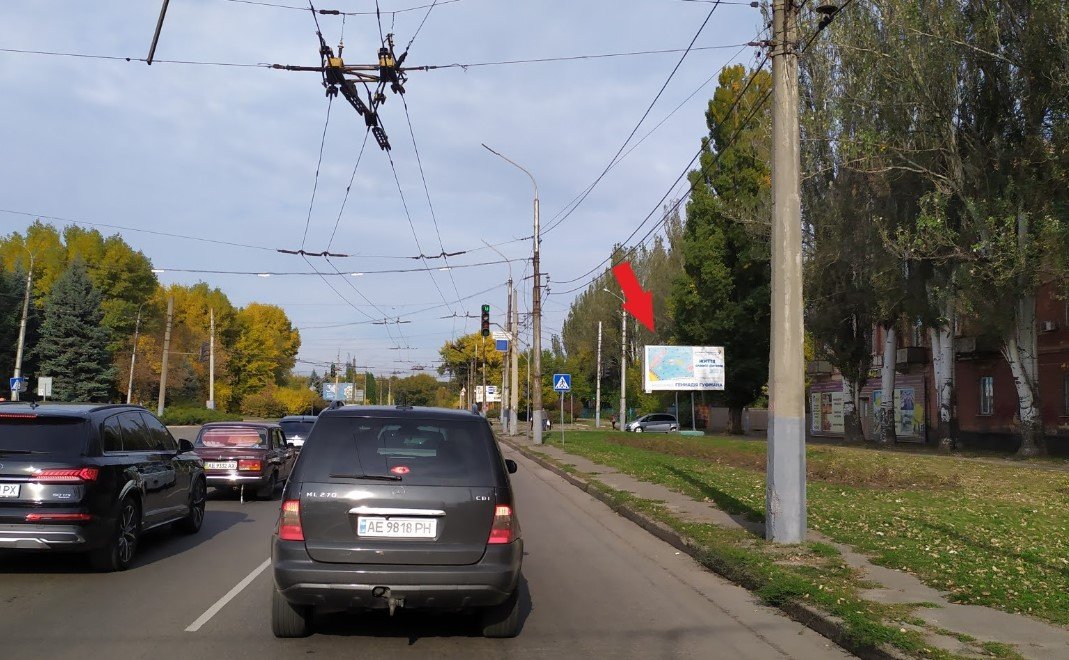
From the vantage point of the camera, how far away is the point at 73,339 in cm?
6256

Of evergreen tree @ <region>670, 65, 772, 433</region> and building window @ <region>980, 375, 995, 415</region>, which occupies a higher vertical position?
evergreen tree @ <region>670, 65, 772, 433</region>

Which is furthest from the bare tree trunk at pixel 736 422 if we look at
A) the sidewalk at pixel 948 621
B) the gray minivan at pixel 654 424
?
the sidewalk at pixel 948 621

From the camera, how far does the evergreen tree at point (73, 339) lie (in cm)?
6212

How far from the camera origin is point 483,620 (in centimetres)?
659

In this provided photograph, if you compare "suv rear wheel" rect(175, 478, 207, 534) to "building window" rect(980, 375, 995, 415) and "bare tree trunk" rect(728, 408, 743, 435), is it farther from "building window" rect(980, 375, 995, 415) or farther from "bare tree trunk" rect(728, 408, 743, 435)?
"bare tree trunk" rect(728, 408, 743, 435)

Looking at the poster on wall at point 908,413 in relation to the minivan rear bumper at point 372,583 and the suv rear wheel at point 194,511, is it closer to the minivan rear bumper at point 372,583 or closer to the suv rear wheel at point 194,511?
the suv rear wheel at point 194,511

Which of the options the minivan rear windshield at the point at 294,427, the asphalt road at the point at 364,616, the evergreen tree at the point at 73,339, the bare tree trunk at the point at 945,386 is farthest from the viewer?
the evergreen tree at the point at 73,339

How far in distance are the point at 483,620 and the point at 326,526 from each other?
4.60ft

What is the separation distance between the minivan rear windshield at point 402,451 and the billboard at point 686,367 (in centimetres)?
3905

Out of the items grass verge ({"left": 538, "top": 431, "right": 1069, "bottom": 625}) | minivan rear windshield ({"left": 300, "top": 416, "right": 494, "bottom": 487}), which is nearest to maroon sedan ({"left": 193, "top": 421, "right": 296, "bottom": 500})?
grass verge ({"left": 538, "top": 431, "right": 1069, "bottom": 625})

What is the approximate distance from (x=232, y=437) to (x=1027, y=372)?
919 inches

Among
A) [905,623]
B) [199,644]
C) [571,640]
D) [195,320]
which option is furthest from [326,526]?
[195,320]

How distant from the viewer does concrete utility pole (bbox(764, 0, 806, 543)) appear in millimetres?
9945

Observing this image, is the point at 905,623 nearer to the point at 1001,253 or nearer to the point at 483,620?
the point at 483,620
